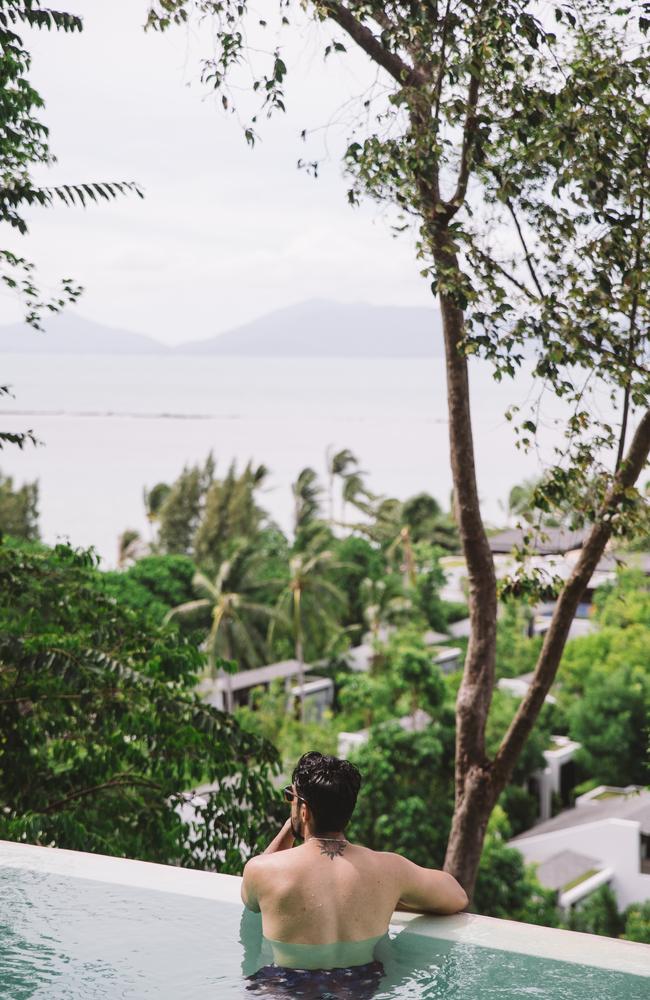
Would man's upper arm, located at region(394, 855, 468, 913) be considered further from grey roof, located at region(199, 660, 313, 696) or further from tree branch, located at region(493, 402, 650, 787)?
grey roof, located at region(199, 660, 313, 696)

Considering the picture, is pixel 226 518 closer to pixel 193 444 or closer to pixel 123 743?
pixel 123 743

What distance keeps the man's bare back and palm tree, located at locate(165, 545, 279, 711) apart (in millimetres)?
28586

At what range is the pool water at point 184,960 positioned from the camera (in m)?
3.15

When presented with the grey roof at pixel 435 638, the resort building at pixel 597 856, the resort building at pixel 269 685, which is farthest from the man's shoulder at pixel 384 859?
the grey roof at pixel 435 638

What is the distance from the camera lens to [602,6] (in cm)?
526

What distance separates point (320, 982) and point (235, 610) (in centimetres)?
2987

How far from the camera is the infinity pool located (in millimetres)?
3154

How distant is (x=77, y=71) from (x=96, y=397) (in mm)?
165677

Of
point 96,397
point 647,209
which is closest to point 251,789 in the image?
point 647,209

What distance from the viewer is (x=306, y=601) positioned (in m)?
33.4

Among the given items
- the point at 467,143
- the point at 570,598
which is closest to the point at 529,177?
the point at 467,143

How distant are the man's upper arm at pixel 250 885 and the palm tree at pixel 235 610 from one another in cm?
2844

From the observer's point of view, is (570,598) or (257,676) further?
(257,676)

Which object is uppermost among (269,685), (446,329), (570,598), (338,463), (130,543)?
(338,463)
